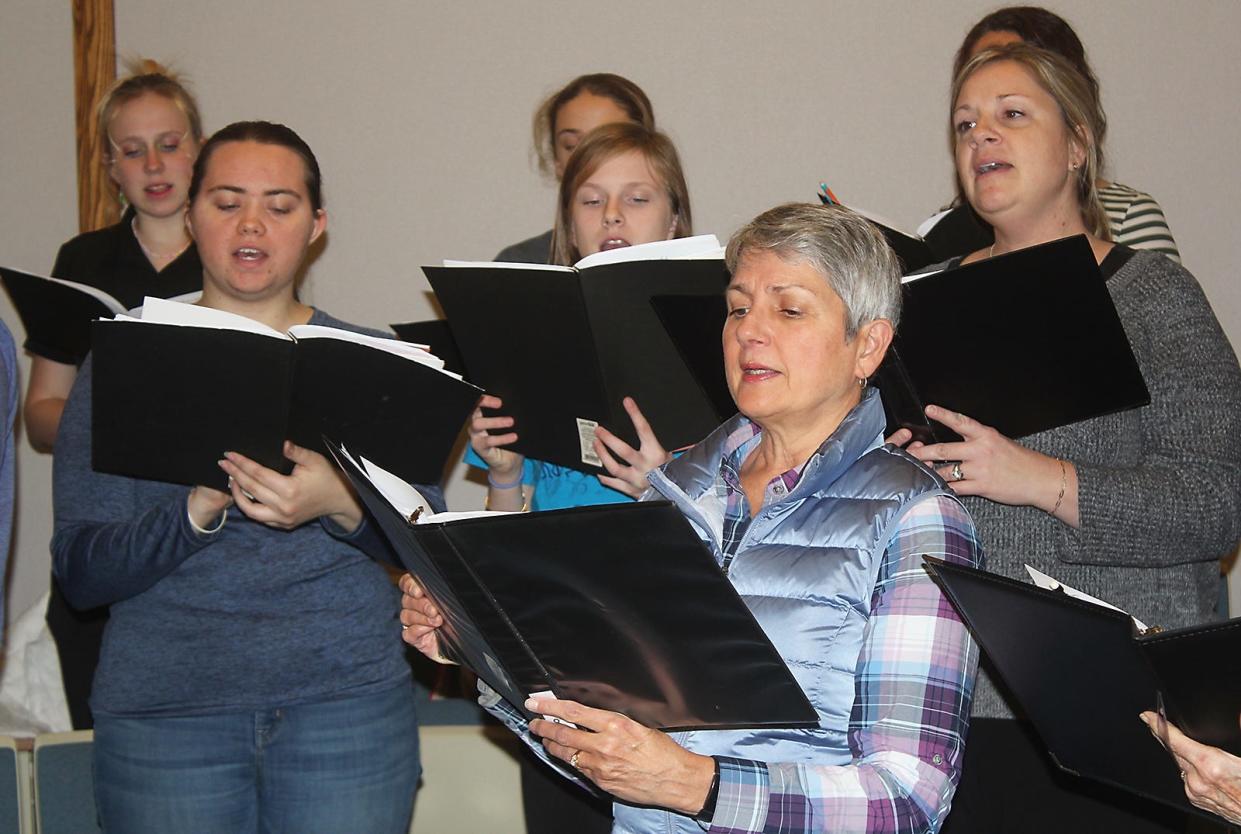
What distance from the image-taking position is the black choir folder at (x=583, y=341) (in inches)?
77.2

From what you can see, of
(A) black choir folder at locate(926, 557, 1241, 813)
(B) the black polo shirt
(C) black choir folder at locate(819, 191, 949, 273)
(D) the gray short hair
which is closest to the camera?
(A) black choir folder at locate(926, 557, 1241, 813)

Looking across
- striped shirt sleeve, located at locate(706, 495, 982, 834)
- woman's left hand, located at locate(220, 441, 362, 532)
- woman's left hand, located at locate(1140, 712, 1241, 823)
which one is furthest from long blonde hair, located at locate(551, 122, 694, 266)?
woman's left hand, located at locate(1140, 712, 1241, 823)

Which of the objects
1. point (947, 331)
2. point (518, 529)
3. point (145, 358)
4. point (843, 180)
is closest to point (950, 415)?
point (947, 331)

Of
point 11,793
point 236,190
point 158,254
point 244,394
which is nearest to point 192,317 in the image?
point 244,394

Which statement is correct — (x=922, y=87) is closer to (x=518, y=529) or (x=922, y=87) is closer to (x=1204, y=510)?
(x=1204, y=510)

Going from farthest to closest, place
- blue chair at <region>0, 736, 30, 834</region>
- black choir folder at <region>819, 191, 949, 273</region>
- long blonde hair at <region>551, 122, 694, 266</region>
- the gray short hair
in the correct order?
blue chair at <region>0, 736, 30, 834</region>, long blonde hair at <region>551, 122, 694, 266</region>, black choir folder at <region>819, 191, 949, 273</region>, the gray short hair

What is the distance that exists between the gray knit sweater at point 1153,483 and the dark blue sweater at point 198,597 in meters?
1.04

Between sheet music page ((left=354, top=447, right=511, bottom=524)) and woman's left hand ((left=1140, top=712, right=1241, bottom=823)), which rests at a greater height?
sheet music page ((left=354, top=447, right=511, bottom=524))

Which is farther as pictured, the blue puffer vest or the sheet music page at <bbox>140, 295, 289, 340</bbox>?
the sheet music page at <bbox>140, 295, 289, 340</bbox>

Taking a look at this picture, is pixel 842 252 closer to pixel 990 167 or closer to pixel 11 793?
pixel 990 167

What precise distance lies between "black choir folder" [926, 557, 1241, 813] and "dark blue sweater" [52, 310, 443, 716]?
1104 millimetres

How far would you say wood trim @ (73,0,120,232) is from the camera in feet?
12.6

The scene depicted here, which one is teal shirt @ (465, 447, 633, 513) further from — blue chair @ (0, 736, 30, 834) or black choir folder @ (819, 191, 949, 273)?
blue chair @ (0, 736, 30, 834)

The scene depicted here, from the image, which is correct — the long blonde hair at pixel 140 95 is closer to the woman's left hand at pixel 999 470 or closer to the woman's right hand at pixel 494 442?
the woman's right hand at pixel 494 442
